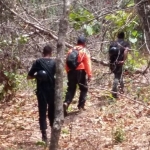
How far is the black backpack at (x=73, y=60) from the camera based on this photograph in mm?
9031

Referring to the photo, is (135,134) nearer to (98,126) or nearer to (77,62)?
(98,126)

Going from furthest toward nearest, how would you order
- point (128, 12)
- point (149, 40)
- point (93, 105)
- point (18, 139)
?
1. point (93, 105)
2. point (18, 139)
3. point (128, 12)
4. point (149, 40)

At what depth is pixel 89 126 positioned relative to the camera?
9492 mm

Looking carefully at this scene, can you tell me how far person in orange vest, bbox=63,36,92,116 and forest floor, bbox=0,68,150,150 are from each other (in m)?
0.62

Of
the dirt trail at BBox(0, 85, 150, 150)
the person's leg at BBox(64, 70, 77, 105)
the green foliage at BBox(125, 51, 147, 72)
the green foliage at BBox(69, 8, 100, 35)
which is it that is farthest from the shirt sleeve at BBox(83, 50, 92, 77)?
the green foliage at BBox(69, 8, 100, 35)

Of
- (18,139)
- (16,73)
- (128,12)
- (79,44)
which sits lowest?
(18,139)

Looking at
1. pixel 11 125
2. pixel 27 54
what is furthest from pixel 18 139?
pixel 27 54

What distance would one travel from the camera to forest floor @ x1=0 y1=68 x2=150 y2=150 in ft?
27.5

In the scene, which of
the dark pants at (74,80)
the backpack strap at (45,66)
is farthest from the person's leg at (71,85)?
the backpack strap at (45,66)

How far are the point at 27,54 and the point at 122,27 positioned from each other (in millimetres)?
7145

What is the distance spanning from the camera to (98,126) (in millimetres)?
9484

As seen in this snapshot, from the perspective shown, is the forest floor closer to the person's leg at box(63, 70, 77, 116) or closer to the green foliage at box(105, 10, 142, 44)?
the person's leg at box(63, 70, 77, 116)

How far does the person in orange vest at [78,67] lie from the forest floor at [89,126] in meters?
0.62

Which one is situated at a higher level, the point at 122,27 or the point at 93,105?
the point at 122,27
